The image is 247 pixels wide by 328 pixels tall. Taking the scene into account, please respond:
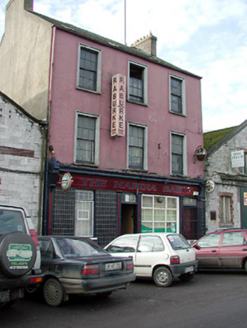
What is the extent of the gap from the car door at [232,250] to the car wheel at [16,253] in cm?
788

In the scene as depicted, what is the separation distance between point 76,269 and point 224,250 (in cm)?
680

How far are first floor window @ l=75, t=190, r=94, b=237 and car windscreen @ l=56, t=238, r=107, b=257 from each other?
6916 mm

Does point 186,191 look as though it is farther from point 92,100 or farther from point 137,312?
point 137,312

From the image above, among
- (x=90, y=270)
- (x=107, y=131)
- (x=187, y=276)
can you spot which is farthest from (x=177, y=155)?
(x=90, y=270)

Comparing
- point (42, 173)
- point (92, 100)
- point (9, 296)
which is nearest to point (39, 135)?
point (42, 173)

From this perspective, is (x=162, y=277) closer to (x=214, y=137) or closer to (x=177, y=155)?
(x=177, y=155)

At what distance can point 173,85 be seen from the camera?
65.6 ft

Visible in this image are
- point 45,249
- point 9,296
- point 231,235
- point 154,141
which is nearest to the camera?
point 9,296

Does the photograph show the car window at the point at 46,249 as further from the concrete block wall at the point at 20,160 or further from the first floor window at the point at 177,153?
the first floor window at the point at 177,153

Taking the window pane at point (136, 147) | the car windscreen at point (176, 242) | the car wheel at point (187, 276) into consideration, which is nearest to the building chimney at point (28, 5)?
the window pane at point (136, 147)

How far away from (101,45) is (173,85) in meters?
4.93

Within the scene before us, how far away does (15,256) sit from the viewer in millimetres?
6012

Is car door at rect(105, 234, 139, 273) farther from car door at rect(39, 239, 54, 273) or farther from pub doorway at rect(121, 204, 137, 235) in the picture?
pub doorway at rect(121, 204, 137, 235)

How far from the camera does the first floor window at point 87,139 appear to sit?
15766mm
